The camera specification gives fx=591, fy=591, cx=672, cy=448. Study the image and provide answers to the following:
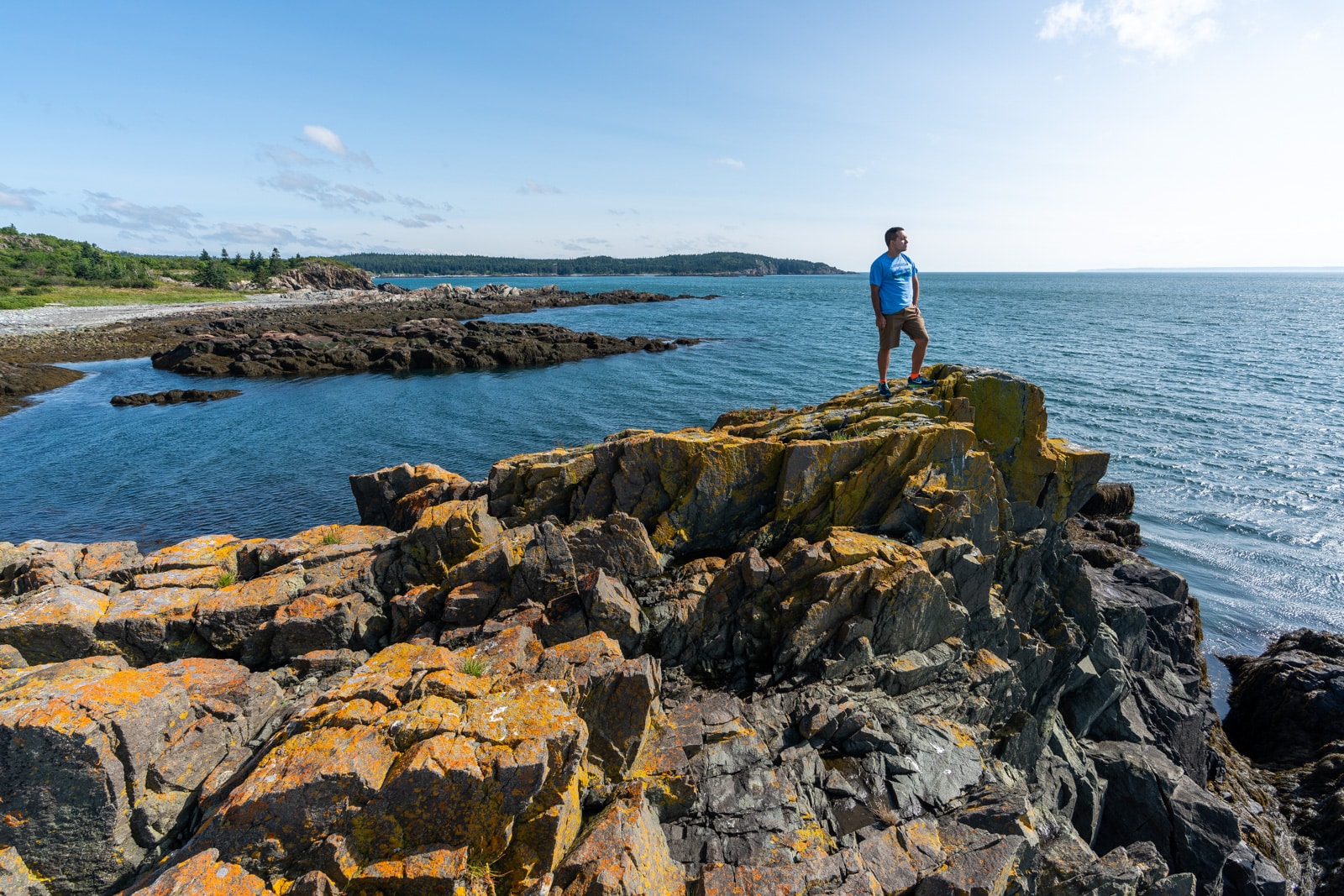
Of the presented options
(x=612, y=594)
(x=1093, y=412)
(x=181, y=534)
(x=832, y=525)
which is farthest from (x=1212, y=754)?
(x=181, y=534)

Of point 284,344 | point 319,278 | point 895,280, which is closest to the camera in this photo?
point 895,280

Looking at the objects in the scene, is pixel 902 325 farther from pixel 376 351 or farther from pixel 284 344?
pixel 284 344

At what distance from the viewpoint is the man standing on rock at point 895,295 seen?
14570mm

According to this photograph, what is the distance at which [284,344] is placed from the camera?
73625 mm

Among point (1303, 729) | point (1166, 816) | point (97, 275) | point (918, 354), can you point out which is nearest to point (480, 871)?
point (918, 354)

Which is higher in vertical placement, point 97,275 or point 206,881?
point 97,275

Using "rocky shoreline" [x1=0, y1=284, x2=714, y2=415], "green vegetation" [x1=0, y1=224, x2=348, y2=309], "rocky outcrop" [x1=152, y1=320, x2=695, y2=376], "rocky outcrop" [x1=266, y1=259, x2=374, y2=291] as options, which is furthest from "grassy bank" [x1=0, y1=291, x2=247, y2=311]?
"rocky outcrop" [x1=152, y1=320, x2=695, y2=376]

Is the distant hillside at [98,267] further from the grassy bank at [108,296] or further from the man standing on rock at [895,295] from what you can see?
the man standing on rock at [895,295]

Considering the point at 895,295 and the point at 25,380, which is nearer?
the point at 895,295

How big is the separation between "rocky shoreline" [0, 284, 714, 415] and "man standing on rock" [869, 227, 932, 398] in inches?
2341

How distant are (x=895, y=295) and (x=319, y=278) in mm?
208735

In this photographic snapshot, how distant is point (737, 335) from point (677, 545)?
80.9m

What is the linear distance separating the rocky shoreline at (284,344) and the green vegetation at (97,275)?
1348 centimetres

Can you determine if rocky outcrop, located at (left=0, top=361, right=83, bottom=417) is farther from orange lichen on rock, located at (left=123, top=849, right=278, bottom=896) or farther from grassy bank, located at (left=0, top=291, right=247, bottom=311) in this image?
orange lichen on rock, located at (left=123, top=849, right=278, bottom=896)
